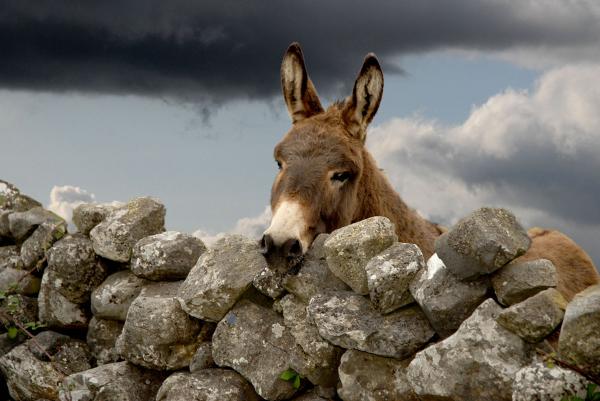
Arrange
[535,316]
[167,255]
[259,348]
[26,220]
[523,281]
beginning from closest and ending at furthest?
[535,316], [523,281], [259,348], [167,255], [26,220]

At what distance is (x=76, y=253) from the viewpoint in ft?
18.9

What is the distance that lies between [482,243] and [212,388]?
6.36 feet

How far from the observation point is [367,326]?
3.54m

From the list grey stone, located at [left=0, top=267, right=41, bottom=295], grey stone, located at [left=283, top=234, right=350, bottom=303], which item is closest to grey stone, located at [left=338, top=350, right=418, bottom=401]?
grey stone, located at [left=283, top=234, right=350, bottom=303]

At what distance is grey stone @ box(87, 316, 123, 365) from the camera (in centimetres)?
564

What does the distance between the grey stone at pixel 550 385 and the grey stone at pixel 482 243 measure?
1.74ft

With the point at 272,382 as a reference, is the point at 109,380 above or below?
above

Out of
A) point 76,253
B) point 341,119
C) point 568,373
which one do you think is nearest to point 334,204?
point 341,119

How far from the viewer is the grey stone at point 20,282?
6418 millimetres

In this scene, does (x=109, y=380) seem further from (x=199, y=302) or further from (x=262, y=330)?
(x=262, y=330)

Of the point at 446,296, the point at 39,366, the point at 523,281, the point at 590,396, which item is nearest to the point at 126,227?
the point at 39,366

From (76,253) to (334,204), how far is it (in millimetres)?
2481

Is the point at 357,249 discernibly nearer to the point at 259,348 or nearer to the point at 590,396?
the point at 259,348

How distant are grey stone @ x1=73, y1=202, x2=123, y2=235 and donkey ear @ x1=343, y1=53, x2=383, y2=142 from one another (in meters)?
2.11
